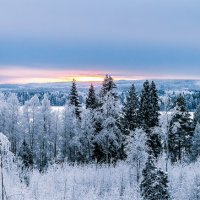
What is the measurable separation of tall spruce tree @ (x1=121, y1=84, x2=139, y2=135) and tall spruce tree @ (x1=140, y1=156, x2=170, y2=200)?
1016 inches

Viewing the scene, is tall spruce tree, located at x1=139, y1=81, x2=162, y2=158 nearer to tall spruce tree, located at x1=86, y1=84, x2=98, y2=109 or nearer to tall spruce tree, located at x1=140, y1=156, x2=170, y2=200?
tall spruce tree, located at x1=86, y1=84, x2=98, y2=109

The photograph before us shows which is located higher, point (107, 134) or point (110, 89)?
point (110, 89)

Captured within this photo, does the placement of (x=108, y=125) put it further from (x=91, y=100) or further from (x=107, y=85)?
(x=91, y=100)

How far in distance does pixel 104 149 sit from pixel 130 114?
5.53m

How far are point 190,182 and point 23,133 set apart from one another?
49.5 m

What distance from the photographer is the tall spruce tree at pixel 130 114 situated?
48.1 meters

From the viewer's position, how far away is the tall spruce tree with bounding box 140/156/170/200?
21078 millimetres

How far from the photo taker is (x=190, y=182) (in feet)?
76.7

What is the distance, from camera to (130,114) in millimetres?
48812

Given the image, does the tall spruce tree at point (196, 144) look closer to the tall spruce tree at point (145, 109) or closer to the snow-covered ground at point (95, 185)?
the tall spruce tree at point (145, 109)

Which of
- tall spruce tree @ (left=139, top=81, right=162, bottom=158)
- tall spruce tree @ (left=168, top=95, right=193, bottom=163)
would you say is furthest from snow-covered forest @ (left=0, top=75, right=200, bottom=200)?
tall spruce tree @ (left=139, top=81, right=162, bottom=158)

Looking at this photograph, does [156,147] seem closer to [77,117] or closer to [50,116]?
[77,117]

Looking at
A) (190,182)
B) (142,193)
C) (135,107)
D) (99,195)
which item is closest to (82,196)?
(99,195)

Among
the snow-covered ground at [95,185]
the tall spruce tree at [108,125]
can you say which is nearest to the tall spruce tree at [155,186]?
the snow-covered ground at [95,185]
